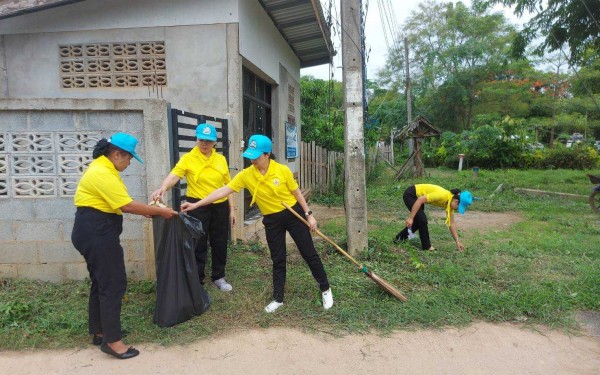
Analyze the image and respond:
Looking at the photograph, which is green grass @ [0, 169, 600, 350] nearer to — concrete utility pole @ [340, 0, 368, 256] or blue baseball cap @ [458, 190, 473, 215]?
concrete utility pole @ [340, 0, 368, 256]

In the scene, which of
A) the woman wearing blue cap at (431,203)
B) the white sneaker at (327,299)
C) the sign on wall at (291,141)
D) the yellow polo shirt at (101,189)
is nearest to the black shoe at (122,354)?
the yellow polo shirt at (101,189)

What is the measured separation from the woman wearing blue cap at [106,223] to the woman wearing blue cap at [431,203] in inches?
140

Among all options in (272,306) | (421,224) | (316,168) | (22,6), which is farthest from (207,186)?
(316,168)

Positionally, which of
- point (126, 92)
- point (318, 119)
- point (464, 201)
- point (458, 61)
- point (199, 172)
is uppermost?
point (458, 61)

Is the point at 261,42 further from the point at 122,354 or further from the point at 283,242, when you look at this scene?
the point at 122,354

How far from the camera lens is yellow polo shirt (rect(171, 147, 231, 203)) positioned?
13.0ft

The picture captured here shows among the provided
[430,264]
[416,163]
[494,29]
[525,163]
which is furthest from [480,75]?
[430,264]

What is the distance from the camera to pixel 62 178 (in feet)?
13.5

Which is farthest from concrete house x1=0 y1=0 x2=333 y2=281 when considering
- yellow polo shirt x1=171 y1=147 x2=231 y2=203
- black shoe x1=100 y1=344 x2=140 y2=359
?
black shoe x1=100 y1=344 x2=140 y2=359

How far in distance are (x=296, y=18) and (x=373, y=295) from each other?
5521 millimetres

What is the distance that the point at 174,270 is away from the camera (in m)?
3.43

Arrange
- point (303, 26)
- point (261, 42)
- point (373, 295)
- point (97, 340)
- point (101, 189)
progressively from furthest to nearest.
Answer: point (303, 26) → point (261, 42) → point (373, 295) → point (97, 340) → point (101, 189)

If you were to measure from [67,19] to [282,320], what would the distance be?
4930 mm

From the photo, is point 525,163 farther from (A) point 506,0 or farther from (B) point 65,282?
(B) point 65,282
